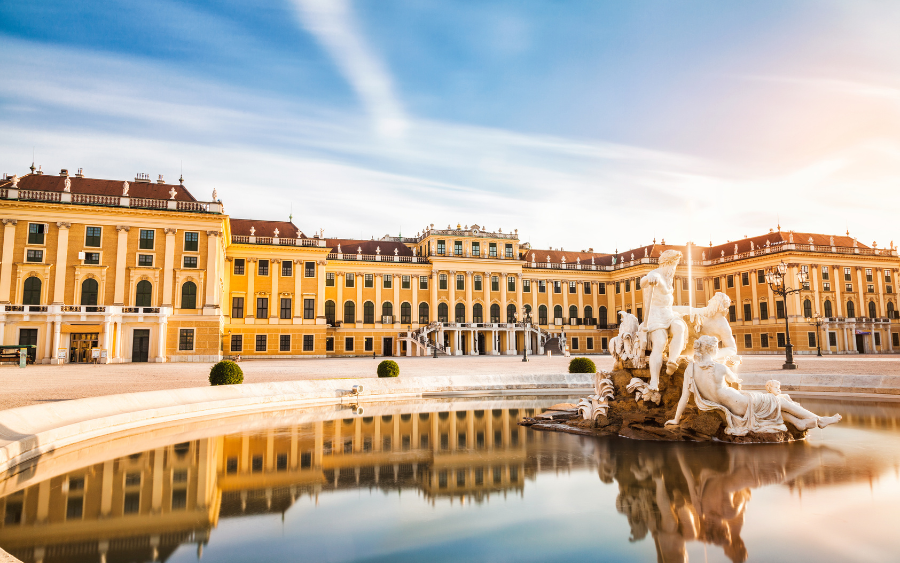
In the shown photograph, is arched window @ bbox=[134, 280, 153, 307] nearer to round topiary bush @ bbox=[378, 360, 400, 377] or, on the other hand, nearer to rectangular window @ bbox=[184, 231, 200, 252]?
rectangular window @ bbox=[184, 231, 200, 252]

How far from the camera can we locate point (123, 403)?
10.9 metres

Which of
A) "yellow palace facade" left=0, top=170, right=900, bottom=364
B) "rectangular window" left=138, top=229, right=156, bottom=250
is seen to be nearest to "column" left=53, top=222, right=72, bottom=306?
"yellow palace facade" left=0, top=170, right=900, bottom=364

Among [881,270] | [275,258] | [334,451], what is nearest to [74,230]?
[275,258]

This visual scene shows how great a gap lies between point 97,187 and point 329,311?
22513 millimetres

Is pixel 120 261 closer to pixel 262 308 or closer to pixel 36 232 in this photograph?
pixel 36 232

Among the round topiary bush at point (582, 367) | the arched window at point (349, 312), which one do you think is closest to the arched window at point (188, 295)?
the arched window at point (349, 312)

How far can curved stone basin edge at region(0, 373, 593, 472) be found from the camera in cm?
811

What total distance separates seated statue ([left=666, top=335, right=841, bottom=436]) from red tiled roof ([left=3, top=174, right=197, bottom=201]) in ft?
135

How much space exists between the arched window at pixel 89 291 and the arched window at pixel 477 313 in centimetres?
3483

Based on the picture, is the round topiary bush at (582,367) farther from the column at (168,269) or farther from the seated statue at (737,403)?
the column at (168,269)

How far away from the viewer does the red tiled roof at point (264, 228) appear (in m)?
51.9

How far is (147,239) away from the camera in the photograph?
39625 mm

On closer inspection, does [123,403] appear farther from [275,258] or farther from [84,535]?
[275,258]

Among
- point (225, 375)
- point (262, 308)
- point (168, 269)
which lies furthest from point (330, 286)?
point (225, 375)
